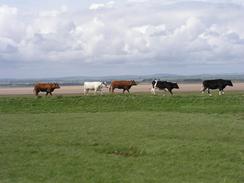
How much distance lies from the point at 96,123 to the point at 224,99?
14690 millimetres

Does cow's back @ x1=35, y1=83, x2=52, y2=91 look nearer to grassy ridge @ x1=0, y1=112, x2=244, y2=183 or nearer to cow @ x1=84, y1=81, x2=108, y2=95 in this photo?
cow @ x1=84, y1=81, x2=108, y2=95

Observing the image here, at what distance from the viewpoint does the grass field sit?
43.0 ft

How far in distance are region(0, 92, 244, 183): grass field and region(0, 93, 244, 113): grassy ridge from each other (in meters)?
5.31

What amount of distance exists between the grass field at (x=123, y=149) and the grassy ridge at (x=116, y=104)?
531 cm

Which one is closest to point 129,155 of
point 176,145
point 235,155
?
point 176,145

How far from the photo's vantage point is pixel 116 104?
3588cm

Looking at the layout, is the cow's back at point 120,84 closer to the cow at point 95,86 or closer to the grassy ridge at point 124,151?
the cow at point 95,86

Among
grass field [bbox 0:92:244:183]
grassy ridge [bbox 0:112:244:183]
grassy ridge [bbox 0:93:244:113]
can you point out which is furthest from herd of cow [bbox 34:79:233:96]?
grassy ridge [bbox 0:112:244:183]

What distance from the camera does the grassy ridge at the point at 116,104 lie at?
3306 centimetres

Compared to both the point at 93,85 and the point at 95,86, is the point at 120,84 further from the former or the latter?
the point at 93,85

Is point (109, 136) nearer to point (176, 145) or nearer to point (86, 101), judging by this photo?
point (176, 145)

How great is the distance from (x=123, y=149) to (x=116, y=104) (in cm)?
1935

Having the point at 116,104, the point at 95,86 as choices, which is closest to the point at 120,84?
the point at 95,86

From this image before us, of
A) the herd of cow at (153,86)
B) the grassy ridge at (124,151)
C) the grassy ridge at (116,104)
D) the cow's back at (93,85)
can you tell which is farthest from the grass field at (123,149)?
the cow's back at (93,85)
